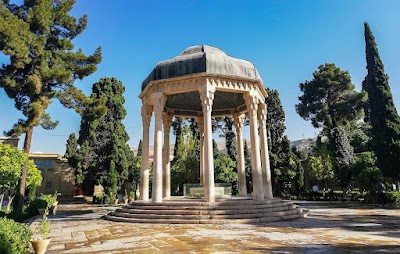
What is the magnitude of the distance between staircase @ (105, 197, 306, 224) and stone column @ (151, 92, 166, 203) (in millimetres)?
607

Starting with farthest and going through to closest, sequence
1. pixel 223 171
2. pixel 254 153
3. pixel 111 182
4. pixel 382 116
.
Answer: pixel 111 182 < pixel 223 171 < pixel 382 116 < pixel 254 153

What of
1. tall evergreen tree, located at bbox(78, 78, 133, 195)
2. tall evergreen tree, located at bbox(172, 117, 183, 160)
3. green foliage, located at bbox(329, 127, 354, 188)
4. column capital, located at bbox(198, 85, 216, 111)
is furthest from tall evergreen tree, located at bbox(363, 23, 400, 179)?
tall evergreen tree, located at bbox(78, 78, 133, 195)

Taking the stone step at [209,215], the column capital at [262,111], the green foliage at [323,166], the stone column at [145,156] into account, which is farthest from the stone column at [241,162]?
the green foliage at [323,166]

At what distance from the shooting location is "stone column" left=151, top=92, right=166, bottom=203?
12.3 metres

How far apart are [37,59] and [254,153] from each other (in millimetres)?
14196

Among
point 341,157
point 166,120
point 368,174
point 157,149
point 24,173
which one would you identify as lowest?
point 368,174

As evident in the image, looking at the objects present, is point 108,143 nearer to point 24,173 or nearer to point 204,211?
point 24,173

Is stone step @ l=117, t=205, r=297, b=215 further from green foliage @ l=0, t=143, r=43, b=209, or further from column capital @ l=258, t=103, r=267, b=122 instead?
green foliage @ l=0, t=143, r=43, b=209

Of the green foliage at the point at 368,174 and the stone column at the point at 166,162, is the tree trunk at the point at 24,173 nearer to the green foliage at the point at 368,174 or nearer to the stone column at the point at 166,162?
the stone column at the point at 166,162

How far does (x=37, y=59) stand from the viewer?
1625 centimetres

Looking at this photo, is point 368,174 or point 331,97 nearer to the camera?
point 368,174

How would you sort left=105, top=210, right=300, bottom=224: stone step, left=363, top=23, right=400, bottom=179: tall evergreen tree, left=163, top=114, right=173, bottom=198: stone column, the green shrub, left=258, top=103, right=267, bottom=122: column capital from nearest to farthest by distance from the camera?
left=105, top=210, right=300, bottom=224: stone step < left=258, top=103, right=267, bottom=122: column capital < left=163, top=114, right=173, bottom=198: stone column < the green shrub < left=363, top=23, right=400, bottom=179: tall evergreen tree

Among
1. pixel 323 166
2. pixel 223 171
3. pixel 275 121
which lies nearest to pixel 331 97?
pixel 275 121

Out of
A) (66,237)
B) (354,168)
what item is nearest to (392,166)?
(354,168)
